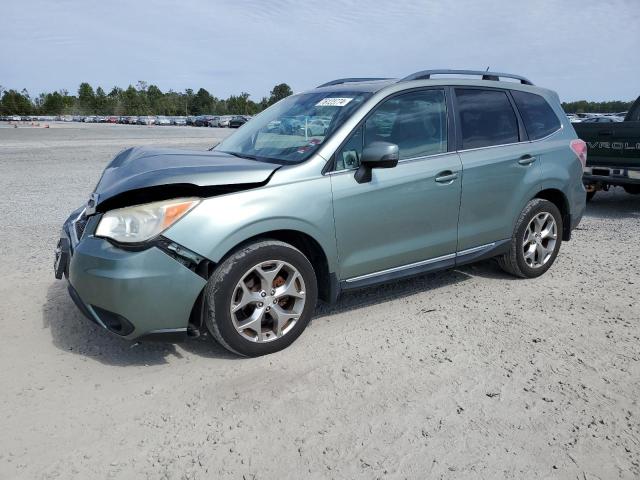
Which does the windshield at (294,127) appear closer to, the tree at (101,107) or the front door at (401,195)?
the front door at (401,195)

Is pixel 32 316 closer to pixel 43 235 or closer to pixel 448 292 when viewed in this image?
pixel 43 235

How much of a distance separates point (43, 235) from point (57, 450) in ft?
15.5

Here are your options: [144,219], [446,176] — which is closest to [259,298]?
[144,219]

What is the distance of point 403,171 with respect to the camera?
160 inches

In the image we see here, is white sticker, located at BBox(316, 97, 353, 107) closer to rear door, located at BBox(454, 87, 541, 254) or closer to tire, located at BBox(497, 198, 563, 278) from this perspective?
rear door, located at BBox(454, 87, 541, 254)

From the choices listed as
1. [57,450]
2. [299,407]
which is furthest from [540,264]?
[57,450]

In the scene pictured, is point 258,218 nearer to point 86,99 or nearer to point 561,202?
point 561,202

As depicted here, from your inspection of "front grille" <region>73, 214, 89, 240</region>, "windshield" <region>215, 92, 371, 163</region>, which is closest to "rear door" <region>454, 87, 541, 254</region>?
"windshield" <region>215, 92, 371, 163</region>

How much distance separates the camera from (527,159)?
4.86 m

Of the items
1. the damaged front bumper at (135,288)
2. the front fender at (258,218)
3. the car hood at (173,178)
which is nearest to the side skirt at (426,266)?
the front fender at (258,218)

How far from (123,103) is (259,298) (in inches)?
4665

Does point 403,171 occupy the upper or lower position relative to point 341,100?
lower

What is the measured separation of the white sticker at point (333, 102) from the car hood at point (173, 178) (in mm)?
826

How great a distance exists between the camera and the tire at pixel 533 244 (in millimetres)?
4953
